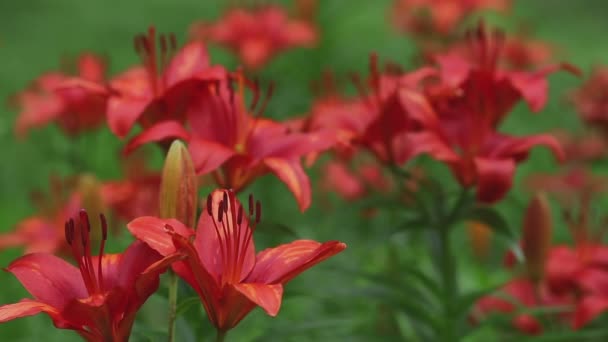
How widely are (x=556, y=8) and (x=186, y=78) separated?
405cm

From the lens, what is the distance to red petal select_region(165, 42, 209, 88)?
116 centimetres

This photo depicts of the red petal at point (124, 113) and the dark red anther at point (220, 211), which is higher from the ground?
the red petal at point (124, 113)

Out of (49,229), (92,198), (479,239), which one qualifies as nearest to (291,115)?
(479,239)

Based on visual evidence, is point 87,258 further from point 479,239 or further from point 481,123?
point 479,239

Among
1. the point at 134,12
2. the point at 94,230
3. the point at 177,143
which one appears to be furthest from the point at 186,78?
the point at 134,12

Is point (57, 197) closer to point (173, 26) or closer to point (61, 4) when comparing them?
point (173, 26)

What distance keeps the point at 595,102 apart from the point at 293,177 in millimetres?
1016

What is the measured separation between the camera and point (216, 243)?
960mm

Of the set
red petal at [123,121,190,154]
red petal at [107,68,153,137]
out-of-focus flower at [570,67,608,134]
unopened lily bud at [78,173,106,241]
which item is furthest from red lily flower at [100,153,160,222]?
out-of-focus flower at [570,67,608,134]

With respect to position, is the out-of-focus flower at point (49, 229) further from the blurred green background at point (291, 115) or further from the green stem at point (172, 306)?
the green stem at point (172, 306)

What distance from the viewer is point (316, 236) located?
1.82 m

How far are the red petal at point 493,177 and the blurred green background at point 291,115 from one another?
15cm

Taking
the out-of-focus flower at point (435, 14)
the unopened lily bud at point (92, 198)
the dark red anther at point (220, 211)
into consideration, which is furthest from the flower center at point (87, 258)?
the out-of-focus flower at point (435, 14)

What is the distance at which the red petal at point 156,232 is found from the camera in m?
0.88
